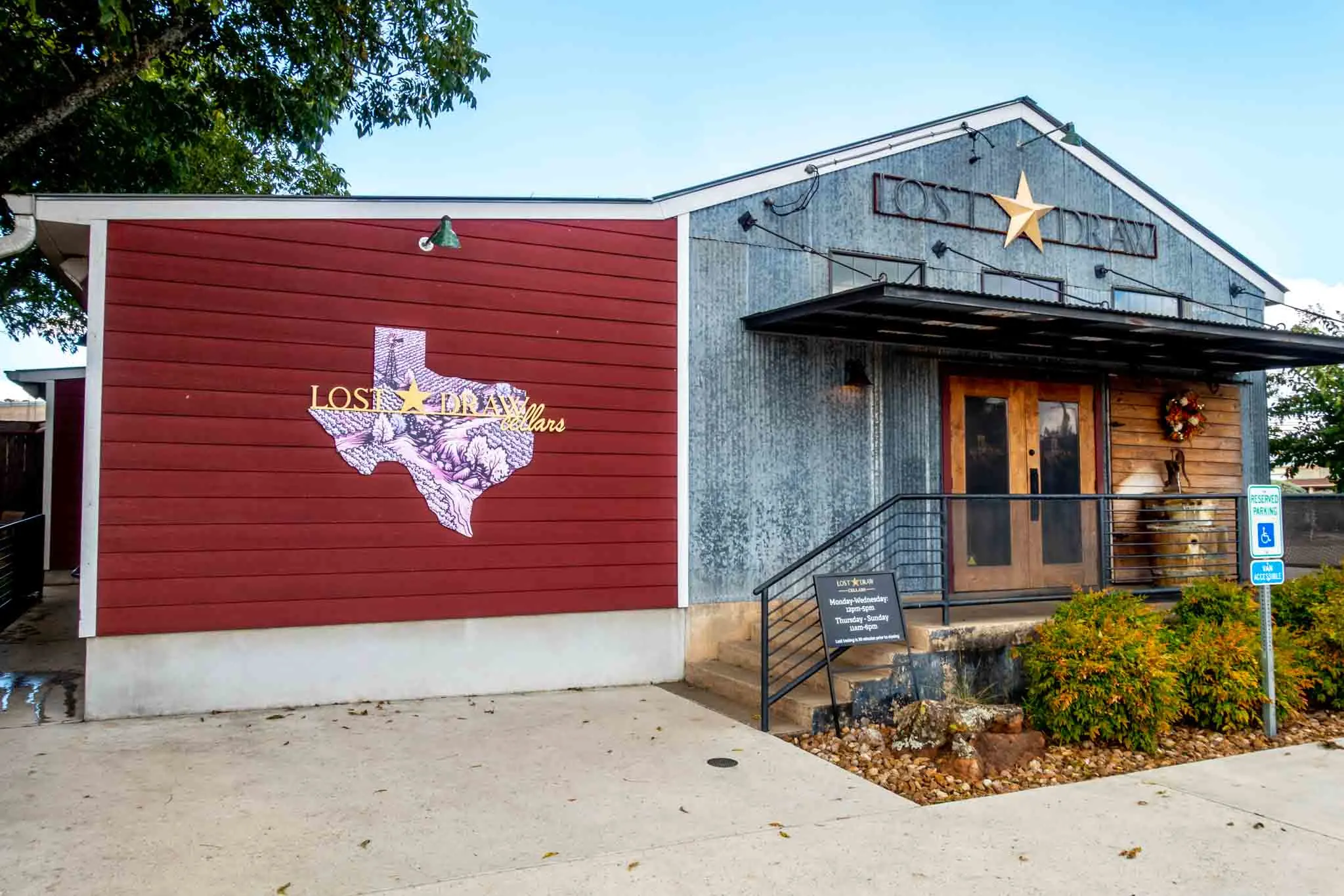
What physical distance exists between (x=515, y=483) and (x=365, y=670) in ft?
5.60

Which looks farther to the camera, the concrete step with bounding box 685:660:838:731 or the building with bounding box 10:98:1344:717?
the building with bounding box 10:98:1344:717

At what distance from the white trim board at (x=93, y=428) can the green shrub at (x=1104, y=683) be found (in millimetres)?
6127

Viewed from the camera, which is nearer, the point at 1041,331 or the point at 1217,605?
the point at 1217,605

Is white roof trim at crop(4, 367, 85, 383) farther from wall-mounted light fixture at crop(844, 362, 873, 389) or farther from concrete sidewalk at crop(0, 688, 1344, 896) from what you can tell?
wall-mounted light fixture at crop(844, 362, 873, 389)

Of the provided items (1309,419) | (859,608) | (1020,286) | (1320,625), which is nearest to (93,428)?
(859,608)

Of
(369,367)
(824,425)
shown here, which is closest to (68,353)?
(369,367)

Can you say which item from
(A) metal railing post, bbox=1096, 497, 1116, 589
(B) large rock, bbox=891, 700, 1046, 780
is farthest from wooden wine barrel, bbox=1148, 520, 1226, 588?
(B) large rock, bbox=891, 700, 1046, 780

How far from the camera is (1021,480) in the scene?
871 cm

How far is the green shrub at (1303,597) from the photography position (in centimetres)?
707

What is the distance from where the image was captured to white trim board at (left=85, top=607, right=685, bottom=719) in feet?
19.1

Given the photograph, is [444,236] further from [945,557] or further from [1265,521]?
[1265,521]

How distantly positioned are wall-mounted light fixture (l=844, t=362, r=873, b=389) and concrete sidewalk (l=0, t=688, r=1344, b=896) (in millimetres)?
3458

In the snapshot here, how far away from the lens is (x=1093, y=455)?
9.20m

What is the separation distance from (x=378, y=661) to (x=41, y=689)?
243cm
